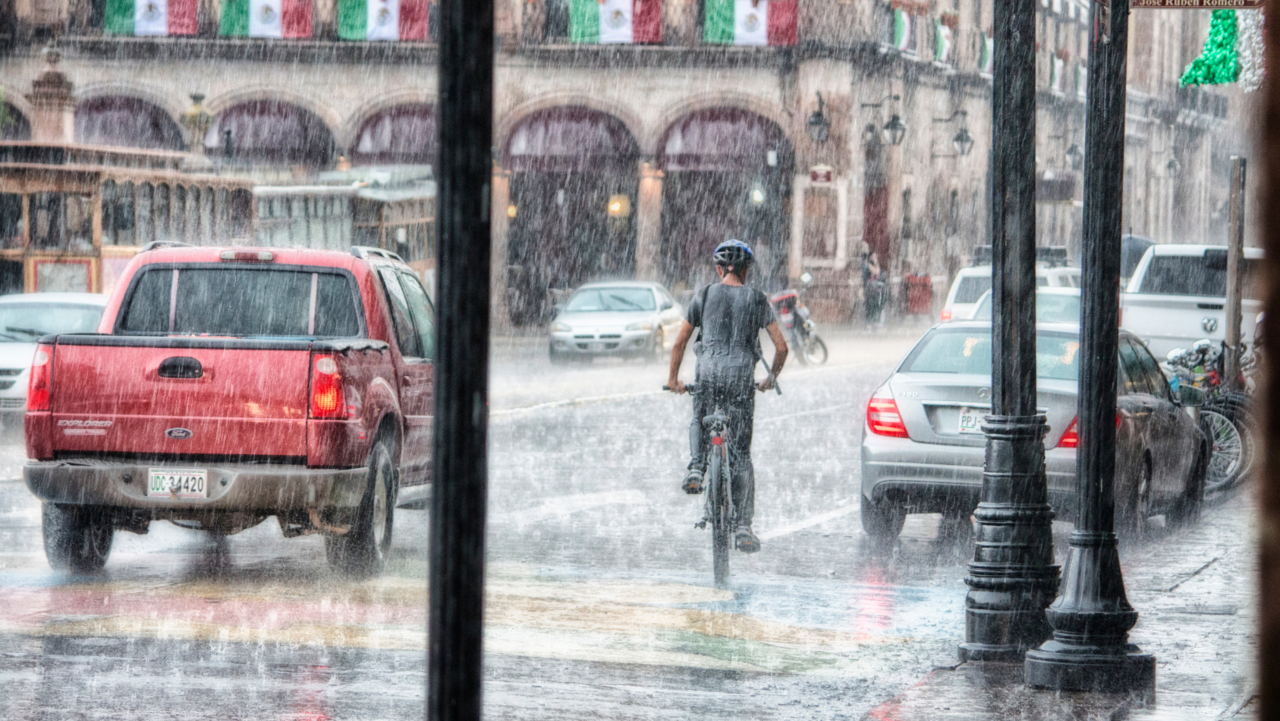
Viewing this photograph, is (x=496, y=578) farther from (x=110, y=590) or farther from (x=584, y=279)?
(x=584, y=279)

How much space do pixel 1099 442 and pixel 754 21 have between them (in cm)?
3678

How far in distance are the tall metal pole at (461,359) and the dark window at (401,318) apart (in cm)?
776

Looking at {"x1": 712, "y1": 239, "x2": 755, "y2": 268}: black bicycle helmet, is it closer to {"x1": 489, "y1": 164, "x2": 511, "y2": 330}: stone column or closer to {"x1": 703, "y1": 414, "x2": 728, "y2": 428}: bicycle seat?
{"x1": 703, "y1": 414, "x2": 728, "y2": 428}: bicycle seat

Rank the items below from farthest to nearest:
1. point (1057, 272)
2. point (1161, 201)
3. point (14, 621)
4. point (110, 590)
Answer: point (1161, 201) < point (1057, 272) < point (110, 590) < point (14, 621)

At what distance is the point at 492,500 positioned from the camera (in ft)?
42.1

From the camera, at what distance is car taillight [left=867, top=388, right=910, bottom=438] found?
10.9 metres

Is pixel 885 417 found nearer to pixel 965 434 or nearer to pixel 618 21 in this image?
pixel 965 434

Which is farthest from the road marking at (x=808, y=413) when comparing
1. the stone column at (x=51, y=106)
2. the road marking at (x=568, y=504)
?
the stone column at (x=51, y=106)

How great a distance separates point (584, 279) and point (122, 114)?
11.9 meters

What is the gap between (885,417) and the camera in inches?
431

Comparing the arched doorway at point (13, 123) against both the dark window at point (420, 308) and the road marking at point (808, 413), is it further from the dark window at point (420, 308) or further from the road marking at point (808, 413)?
the dark window at point (420, 308)

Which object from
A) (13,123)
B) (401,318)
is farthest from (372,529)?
(13,123)

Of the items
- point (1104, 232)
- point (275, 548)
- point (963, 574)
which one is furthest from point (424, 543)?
point (1104, 232)

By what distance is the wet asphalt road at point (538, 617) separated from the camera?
660 cm
